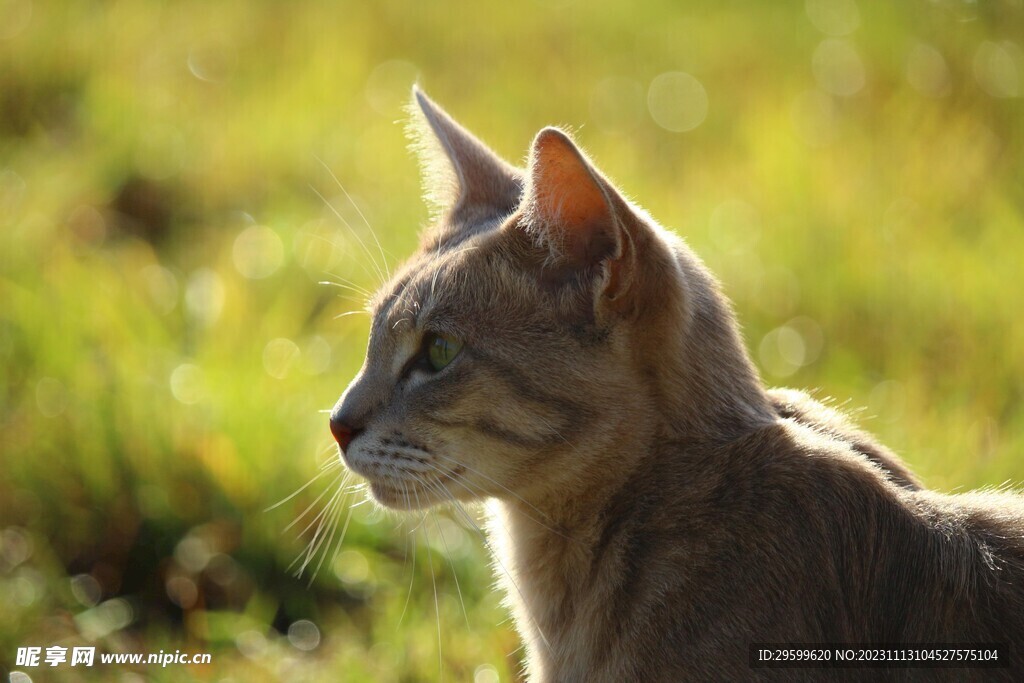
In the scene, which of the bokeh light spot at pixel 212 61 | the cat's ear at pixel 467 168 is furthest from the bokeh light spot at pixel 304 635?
the bokeh light spot at pixel 212 61

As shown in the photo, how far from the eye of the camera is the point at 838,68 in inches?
278

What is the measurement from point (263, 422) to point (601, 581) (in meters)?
1.84

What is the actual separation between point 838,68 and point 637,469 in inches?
205

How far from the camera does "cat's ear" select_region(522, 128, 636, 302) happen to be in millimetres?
2391

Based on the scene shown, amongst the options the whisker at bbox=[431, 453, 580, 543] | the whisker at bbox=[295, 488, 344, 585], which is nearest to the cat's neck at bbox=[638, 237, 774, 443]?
the whisker at bbox=[431, 453, 580, 543]

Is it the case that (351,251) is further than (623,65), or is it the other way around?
(623,65)

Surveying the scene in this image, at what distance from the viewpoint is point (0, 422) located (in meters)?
4.02

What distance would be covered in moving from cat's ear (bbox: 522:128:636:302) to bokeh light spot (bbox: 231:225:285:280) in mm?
2837

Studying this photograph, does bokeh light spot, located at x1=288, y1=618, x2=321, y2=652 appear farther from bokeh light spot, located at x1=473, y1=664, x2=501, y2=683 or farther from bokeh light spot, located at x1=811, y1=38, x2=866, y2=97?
bokeh light spot, located at x1=811, y1=38, x2=866, y2=97

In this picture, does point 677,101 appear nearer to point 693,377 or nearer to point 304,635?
point 304,635

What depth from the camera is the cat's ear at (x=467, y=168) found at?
3129 millimetres

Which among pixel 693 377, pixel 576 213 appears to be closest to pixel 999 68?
pixel 693 377

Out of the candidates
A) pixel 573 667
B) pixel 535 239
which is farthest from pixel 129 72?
pixel 573 667

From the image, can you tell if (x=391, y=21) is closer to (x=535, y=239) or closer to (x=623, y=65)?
(x=623, y=65)
